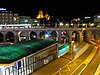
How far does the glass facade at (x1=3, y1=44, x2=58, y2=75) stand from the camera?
50.9 meters

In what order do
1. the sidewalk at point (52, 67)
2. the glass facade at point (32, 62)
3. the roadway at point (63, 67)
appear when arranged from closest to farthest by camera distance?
the glass facade at point (32, 62), the sidewalk at point (52, 67), the roadway at point (63, 67)

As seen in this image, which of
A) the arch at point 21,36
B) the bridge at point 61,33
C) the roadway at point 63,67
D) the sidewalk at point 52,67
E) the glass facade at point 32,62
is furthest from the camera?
the arch at point 21,36

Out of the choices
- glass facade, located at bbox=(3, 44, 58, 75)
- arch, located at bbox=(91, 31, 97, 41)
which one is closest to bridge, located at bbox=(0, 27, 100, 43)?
arch, located at bbox=(91, 31, 97, 41)

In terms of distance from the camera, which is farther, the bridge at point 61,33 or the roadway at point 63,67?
the bridge at point 61,33

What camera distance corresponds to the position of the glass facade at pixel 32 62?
50.9m

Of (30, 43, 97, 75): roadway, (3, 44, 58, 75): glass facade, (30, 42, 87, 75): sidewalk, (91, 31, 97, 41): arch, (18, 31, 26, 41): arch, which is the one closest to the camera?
(3, 44, 58, 75): glass facade

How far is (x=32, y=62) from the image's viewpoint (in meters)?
61.1

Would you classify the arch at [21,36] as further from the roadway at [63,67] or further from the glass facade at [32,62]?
the glass facade at [32,62]

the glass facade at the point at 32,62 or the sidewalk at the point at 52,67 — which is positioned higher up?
the glass facade at the point at 32,62

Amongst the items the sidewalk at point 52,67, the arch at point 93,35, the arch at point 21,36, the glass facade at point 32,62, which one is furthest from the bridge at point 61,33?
the glass facade at point 32,62

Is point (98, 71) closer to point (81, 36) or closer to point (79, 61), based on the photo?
point (79, 61)

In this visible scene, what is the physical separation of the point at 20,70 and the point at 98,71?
23.8 m

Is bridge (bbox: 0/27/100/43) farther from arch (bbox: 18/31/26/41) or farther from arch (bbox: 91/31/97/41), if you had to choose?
arch (bbox: 18/31/26/41)

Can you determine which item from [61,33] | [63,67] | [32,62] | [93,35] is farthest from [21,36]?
[32,62]
